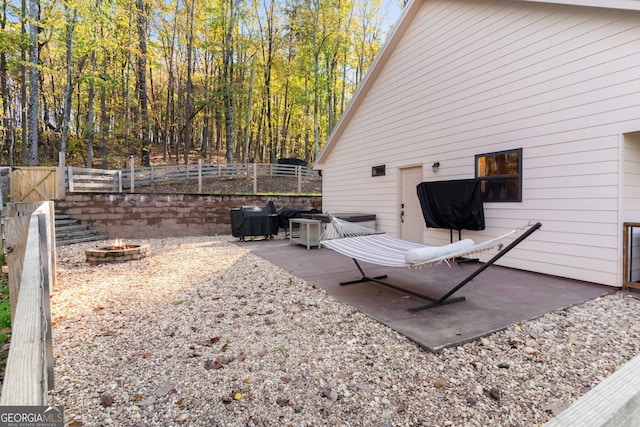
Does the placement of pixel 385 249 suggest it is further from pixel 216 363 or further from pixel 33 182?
pixel 33 182

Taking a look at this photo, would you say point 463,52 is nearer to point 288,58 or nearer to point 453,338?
point 453,338

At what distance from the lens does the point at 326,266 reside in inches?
198

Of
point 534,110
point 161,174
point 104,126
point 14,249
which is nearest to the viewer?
point 14,249

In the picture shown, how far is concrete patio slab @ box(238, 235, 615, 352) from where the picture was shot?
2607 millimetres

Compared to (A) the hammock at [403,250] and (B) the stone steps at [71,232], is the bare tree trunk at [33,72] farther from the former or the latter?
(A) the hammock at [403,250]

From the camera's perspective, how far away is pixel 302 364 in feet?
7.05

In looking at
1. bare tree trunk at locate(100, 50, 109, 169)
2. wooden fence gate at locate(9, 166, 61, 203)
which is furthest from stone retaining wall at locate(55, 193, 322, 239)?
bare tree trunk at locate(100, 50, 109, 169)

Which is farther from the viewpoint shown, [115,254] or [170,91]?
[170,91]

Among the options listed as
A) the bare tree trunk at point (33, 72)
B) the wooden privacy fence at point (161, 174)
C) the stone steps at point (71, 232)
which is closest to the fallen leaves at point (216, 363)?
the stone steps at point (71, 232)

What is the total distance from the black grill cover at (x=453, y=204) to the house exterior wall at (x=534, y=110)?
29cm

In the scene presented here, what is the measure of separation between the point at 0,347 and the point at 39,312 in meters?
2.38

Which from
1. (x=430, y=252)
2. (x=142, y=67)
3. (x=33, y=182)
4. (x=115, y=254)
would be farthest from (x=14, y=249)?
(x=142, y=67)

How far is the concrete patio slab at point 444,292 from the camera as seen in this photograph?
8.55 feet

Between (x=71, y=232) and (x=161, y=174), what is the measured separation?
5.61 meters
